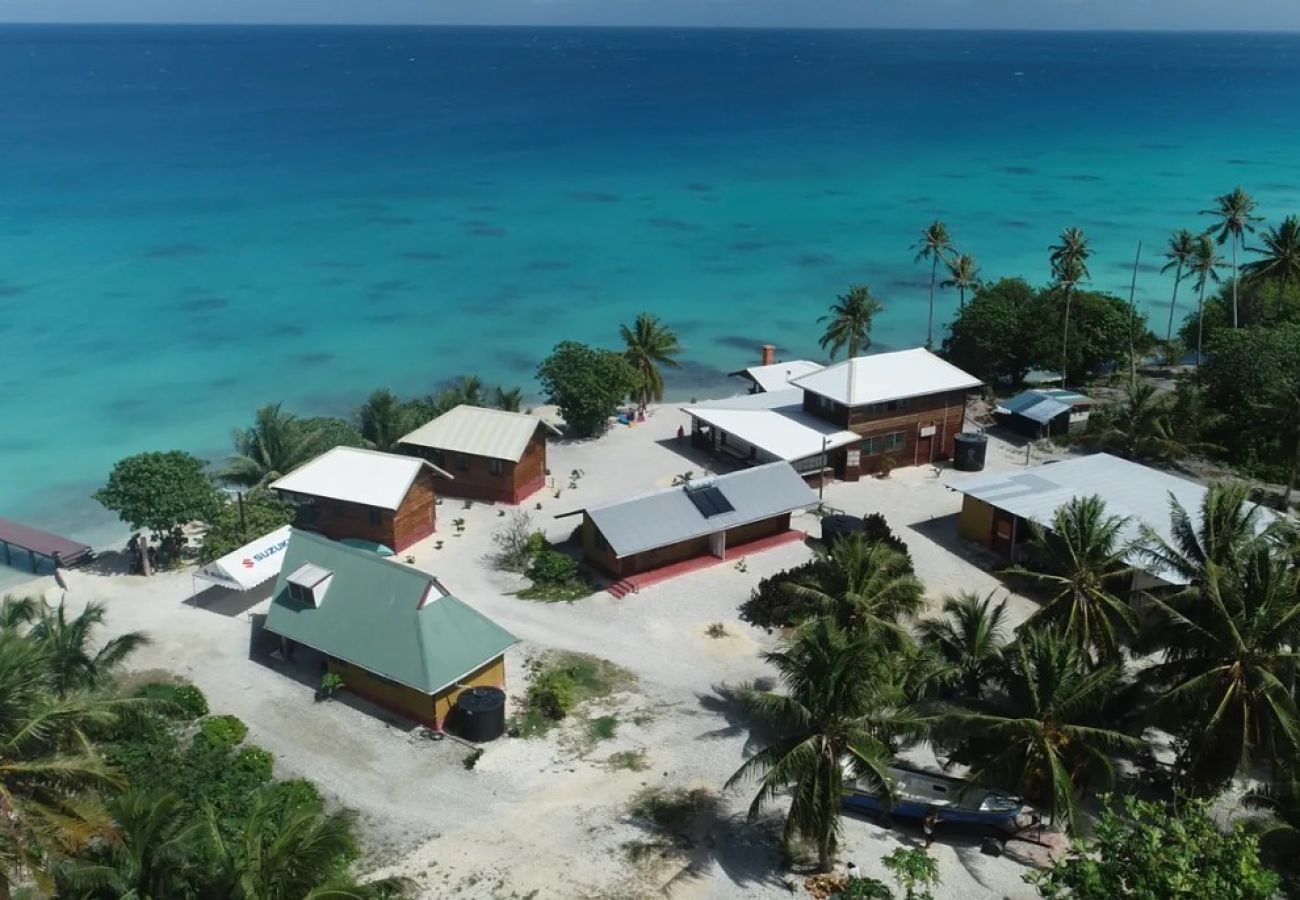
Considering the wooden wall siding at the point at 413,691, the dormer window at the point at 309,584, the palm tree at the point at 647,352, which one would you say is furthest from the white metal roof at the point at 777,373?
the dormer window at the point at 309,584

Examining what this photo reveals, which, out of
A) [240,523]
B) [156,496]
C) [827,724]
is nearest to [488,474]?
[240,523]

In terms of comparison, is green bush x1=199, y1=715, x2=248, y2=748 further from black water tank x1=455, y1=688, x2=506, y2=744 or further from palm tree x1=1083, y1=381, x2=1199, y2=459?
palm tree x1=1083, y1=381, x2=1199, y2=459

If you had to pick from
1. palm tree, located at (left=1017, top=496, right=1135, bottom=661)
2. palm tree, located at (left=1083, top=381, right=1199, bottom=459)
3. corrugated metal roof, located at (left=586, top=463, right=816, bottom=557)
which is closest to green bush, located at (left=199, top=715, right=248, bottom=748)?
corrugated metal roof, located at (left=586, top=463, right=816, bottom=557)

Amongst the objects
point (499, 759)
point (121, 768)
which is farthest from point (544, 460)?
point (121, 768)

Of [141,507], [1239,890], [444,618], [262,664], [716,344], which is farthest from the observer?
[716,344]

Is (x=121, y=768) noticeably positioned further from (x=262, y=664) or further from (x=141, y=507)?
(x=141, y=507)

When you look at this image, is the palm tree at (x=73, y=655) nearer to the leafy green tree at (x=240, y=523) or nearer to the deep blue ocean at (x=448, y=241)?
the leafy green tree at (x=240, y=523)

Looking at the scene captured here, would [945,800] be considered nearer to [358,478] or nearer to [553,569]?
[553,569]
